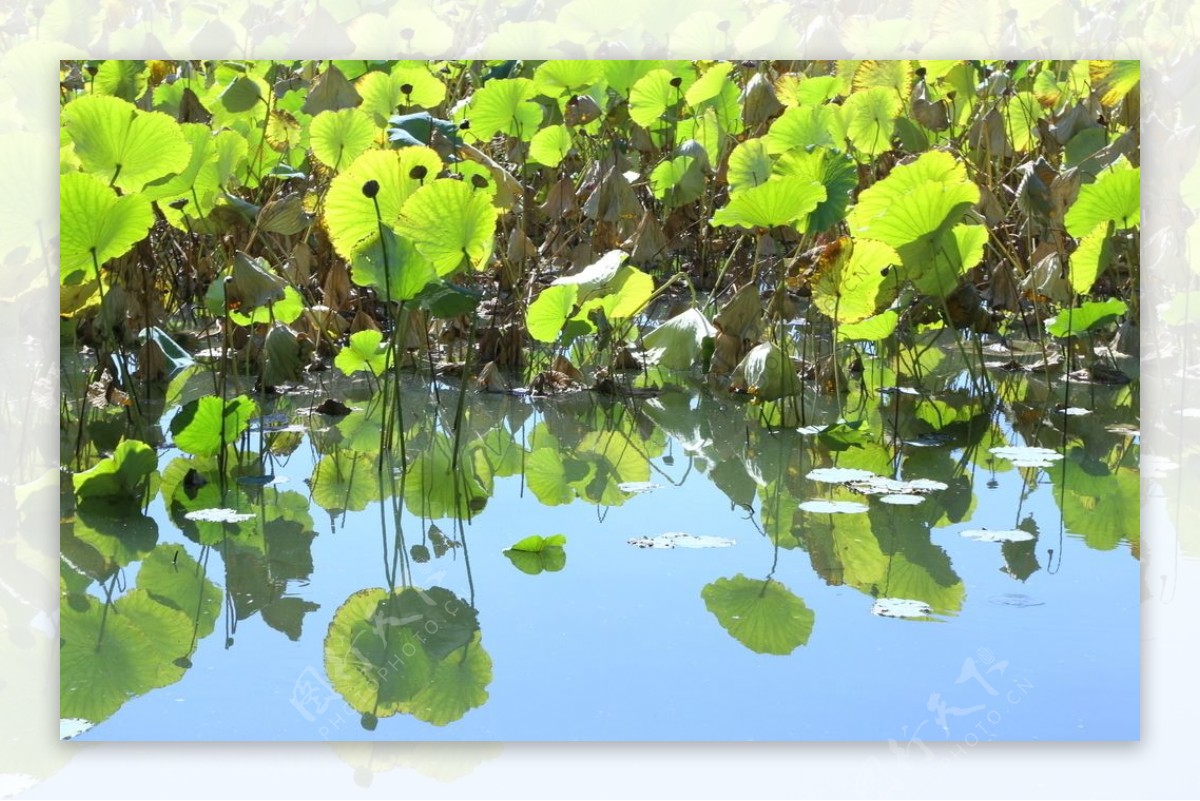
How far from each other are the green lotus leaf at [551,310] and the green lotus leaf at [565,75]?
49 centimetres

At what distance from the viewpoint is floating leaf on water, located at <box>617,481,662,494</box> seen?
2.11 metres

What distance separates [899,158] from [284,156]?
4.47 ft

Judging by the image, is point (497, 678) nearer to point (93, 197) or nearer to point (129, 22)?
point (93, 197)

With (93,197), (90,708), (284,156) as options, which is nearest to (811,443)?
(93,197)

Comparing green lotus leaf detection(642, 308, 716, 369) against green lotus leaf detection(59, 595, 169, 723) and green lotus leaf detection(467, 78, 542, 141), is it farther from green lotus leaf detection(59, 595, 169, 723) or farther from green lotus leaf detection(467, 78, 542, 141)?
green lotus leaf detection(59, 595, 169, 723)

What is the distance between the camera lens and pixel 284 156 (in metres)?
3.34

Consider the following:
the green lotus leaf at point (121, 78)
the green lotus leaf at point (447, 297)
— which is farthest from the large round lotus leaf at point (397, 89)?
the green lotus leaf at point (447, 297)

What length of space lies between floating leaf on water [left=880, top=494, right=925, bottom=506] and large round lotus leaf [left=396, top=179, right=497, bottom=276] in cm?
61

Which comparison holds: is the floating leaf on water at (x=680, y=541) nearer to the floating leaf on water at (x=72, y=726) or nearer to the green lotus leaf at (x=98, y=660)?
the green lotus leaf at (x=98, y=660)

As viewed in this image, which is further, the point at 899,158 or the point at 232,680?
the point at 899,158

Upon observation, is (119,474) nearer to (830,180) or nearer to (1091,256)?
(830,180)

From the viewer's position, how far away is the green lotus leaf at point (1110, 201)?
211cm

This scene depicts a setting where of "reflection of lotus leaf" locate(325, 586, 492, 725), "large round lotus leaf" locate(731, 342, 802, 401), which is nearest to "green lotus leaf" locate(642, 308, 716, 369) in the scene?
"large round lotus leaf" locate(731, 342, 802, 401)

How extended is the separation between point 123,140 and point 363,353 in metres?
0.65
